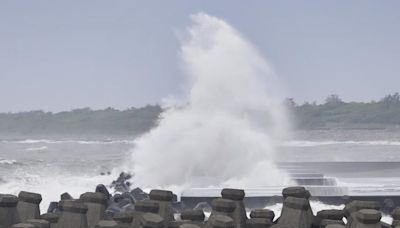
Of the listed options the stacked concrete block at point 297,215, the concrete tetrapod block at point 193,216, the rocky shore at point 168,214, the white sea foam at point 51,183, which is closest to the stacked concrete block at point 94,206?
the rocky shore at point 168,214

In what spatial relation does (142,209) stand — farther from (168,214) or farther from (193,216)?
(193,216)

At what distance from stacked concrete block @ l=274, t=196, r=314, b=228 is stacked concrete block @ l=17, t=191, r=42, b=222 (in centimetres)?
203

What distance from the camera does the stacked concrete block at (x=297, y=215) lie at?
198 inches

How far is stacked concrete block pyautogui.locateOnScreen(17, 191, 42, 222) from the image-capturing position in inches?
215

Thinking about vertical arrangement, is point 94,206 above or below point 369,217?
above

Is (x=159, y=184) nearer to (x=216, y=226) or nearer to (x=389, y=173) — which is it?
(x=389, y=173)

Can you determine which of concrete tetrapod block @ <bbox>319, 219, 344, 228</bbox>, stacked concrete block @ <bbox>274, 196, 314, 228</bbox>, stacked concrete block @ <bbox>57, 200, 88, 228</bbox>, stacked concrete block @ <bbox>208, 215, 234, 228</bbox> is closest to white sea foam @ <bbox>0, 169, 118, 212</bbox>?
stacked concrete block @ <bbox>57, 200, 88, 228</bbox>

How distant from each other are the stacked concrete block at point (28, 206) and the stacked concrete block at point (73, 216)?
0.49 meters

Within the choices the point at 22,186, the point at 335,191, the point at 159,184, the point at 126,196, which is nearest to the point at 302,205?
the point at 126,196

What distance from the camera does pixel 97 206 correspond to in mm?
5410

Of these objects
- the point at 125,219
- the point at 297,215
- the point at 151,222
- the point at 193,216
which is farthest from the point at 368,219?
the point at 125,219

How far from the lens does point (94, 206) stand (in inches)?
213

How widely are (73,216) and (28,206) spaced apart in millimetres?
692

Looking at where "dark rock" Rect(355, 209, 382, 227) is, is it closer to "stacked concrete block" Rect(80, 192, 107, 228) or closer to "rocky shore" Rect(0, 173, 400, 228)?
"rocky shore" Rect(0, 173, 400, 228)
